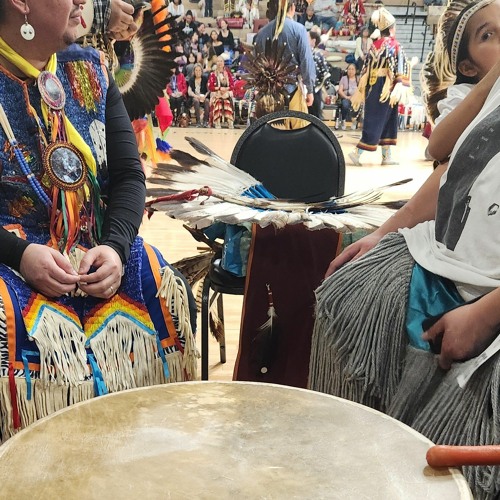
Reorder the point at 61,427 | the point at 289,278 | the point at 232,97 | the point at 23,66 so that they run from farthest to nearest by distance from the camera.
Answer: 1. the point at 232,97
2. the point at 289,278
3. the point at 23,66
4. the point at 61,427

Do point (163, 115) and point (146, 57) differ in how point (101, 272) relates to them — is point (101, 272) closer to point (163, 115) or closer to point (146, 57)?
point (146, 57)

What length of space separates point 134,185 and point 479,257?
0.84 m

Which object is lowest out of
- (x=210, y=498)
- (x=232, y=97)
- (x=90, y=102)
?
(x=232, y=97)

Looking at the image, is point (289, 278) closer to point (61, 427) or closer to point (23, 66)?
point (23, 66)

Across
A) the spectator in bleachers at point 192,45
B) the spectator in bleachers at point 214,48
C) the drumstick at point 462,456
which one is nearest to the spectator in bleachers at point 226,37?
the spectator in bleachers at point 214,48

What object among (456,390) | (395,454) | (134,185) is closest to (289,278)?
(134,185)

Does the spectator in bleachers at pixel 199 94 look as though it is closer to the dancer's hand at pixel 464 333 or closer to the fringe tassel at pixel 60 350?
the fringe tassel at pixel 60 350

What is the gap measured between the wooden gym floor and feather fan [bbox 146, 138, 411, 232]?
650 millimetres

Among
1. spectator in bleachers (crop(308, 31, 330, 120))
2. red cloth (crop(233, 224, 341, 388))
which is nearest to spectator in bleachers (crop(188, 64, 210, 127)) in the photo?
spectator in bleachers (crop(308, 31, 330, 120))

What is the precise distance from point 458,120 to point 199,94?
33.5 feet

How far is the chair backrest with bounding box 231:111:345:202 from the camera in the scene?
7.52 feet

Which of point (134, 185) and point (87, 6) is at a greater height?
point (87, 6)

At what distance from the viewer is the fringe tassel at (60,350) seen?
130 cm

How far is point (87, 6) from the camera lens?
1708 mm
